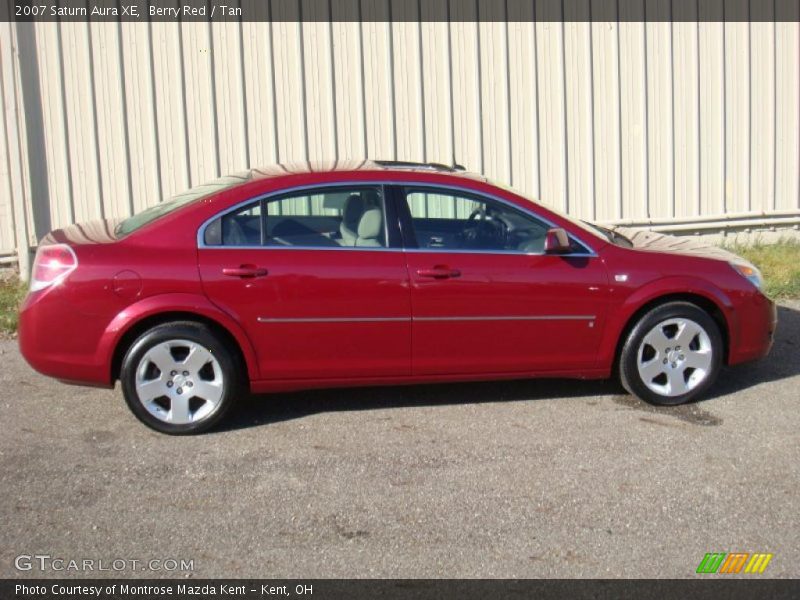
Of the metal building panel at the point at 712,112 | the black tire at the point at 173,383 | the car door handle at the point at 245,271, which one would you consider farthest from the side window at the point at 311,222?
the metal building panel at the point at 712,112

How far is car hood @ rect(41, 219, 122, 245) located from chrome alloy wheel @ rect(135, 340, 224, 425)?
2.43ft

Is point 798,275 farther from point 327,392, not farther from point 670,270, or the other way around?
point 327,392

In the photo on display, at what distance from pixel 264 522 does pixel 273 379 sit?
4.41 ft

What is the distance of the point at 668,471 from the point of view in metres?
5.23

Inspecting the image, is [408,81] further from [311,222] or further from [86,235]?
[86,235]

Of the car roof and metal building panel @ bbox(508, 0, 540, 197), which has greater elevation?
metal building panel @ bbox(508, 0, 540, 197)

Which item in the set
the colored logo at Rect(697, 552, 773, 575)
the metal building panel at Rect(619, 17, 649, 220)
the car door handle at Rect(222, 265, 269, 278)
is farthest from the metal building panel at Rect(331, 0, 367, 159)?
the colored logo at Rect(697, 552, 773, 575)

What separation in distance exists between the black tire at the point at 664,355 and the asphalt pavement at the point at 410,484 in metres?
0.11

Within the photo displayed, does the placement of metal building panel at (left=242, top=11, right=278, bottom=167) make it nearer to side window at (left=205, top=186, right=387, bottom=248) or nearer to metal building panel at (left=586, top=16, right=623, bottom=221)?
metal building panel at (left=586, top=16, right=623, bottom=221)

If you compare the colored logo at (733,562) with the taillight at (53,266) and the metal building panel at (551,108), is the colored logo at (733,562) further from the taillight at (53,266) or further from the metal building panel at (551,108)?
the metal building panel at (551,108)

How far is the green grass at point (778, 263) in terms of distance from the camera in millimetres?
9070

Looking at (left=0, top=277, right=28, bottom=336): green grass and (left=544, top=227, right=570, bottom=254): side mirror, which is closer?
(left=544, top=227, right=570, bottom=254): side mirror

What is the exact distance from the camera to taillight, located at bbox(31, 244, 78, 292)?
222 inches

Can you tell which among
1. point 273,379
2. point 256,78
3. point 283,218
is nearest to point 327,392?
point 273,379
